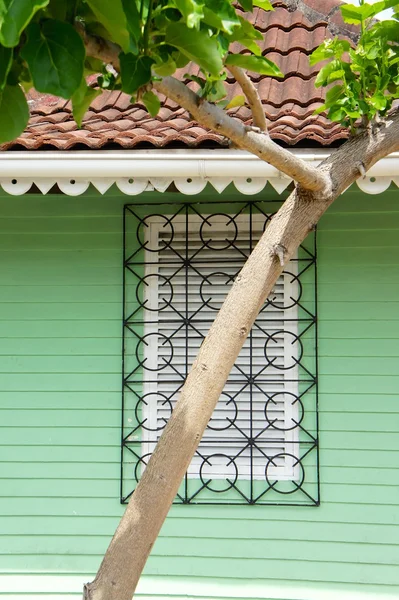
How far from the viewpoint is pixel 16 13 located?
1021mm

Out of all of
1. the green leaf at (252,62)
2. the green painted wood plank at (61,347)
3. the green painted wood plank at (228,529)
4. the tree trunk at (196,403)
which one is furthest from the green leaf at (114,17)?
the green painted wood plank at (228,529)

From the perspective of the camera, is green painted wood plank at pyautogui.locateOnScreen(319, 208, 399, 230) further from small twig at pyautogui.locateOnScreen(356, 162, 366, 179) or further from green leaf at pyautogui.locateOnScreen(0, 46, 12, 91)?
green leaf at pyautogui.locateOnScreen(0, 46, 12, 91)

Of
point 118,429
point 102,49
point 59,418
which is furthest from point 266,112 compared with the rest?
point 102,49

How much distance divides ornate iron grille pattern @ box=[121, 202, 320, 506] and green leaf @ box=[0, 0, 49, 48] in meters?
3.14

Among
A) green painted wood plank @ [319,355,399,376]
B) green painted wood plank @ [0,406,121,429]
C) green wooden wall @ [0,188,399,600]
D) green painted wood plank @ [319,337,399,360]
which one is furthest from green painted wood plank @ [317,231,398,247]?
green painted wood plank @ [0,406,121,429]

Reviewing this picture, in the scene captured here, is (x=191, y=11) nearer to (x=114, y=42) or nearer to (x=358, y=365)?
(x=114, y=42)

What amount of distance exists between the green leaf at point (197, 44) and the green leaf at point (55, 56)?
0.74 ft

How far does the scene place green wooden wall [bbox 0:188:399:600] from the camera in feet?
13.4

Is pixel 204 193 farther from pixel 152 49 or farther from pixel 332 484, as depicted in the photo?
pixel 152 49

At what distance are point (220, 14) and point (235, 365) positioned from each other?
3.06 metres

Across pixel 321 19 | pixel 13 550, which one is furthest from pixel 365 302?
pixel 13 550

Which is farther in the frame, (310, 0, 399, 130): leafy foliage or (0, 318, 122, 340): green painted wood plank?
(0, 318, 122, 340): green painted wood plank

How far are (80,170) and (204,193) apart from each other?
884 millimetres

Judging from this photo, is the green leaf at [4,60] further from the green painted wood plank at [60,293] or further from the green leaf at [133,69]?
the green painted wood plank at [60,293]
